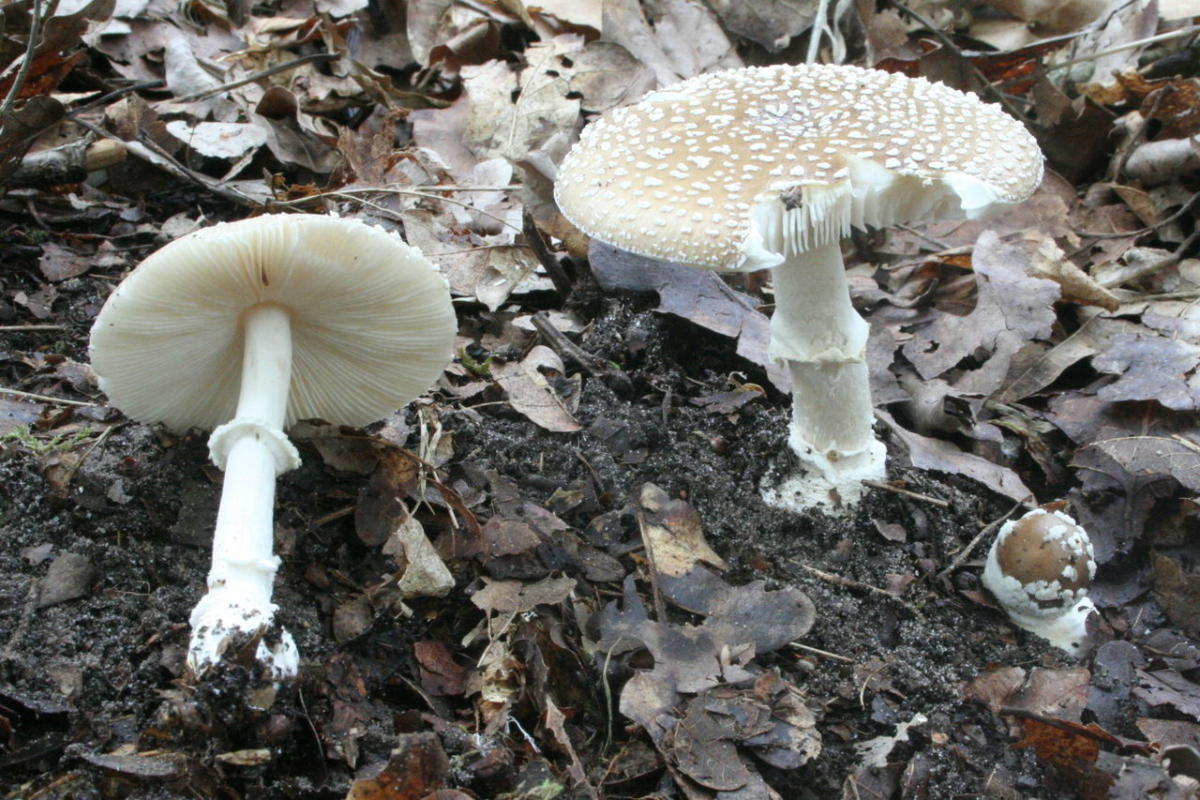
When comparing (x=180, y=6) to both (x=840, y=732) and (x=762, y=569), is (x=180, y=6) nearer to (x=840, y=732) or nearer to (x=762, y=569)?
(x=762, y=569)

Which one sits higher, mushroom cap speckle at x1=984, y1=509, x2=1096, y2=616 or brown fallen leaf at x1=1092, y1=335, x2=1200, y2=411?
brown fallen leaf at x1=1092, y1=335, x2=1200, y2=411

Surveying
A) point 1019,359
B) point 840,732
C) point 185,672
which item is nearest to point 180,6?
point 185,672

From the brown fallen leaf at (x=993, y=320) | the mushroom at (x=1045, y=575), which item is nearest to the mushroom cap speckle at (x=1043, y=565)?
the mushroom at (x=1045, y=575)

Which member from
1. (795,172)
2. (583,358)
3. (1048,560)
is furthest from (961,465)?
(795,172)

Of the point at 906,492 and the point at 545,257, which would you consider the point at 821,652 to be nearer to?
the point at 906,492

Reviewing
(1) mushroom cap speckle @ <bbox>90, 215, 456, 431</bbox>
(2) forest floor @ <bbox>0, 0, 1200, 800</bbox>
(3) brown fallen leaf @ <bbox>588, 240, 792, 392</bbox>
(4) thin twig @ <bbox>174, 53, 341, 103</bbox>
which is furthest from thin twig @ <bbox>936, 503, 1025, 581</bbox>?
(4) thin twig @ <bbox>174, 53, 341, 103</bbox>

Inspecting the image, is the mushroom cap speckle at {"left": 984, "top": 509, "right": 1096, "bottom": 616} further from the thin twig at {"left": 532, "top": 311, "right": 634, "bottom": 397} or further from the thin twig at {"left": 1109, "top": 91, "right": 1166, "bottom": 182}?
the thin twig at {"left": 1109, "top": 91, "right": 1166, "bottom": 182}
